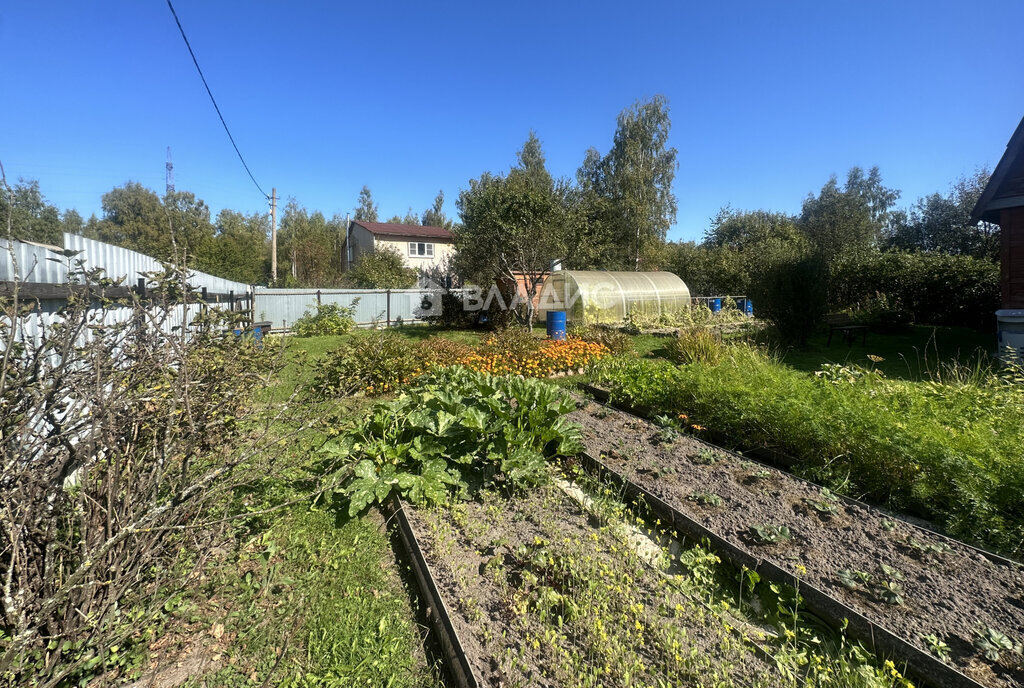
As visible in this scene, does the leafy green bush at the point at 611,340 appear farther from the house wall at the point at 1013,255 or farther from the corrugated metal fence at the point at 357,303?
the corrugated metal fence at the point at 357,303

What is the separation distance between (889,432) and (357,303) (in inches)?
616

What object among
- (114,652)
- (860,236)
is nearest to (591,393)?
(114,652)

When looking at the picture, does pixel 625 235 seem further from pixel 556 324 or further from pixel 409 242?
pixel 556 324

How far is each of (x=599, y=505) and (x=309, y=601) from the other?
1.97 metres

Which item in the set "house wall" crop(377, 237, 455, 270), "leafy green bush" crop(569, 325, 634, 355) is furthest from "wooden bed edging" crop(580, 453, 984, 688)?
"house wall" crop(377, 237, 455, 270)

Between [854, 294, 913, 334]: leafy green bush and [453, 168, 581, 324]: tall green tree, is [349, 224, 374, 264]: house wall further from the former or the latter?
[854, 294, 913, 334]: leafy green bush

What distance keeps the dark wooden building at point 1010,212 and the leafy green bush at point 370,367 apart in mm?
10773

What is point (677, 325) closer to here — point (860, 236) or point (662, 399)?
point (662, 399)

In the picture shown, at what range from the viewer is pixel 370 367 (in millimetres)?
6824

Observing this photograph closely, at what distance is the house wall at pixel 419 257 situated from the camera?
29891mm

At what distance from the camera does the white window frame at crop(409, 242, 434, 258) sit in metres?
31.0

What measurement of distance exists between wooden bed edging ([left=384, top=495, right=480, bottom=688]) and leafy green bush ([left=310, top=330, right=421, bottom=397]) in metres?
3.79

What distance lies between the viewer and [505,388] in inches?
172

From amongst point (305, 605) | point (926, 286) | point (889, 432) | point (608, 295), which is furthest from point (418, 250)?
point (305, 605)
